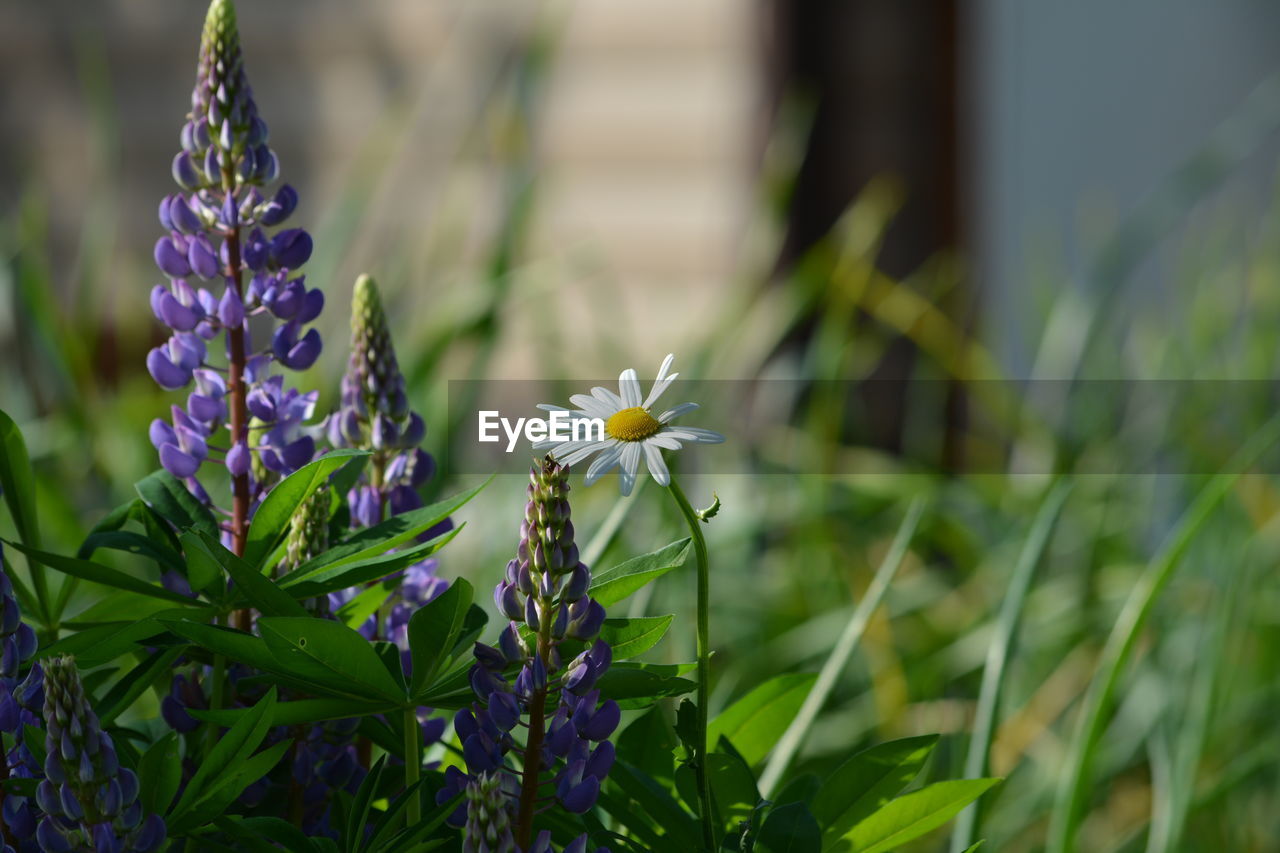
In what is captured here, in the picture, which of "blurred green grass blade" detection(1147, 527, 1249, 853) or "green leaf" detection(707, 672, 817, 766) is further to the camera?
"blurred green grass blade" detection(1147, 527, 1249, 853)

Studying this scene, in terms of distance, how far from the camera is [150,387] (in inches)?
69.0

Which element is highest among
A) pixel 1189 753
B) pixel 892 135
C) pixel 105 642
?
pixel 892 135

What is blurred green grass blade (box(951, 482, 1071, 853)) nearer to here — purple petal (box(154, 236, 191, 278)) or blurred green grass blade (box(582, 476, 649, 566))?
blurred green grass blade (box(582, 476, 649, 566))

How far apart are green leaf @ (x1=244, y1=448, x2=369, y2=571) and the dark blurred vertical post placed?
7.06 feet

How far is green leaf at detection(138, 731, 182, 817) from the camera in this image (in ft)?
0.90

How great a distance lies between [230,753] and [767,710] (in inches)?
5.9

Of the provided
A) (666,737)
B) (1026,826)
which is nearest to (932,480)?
(1026,826)

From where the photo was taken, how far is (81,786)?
25cm

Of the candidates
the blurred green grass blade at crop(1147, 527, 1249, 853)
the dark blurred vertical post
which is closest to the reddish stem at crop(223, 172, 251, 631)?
the blurred green grass blade at crop(1147, 527, 1249, 853)

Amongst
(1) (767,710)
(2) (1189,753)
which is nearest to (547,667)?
(1) (767,710)

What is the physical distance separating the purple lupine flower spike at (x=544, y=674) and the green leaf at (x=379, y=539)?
0.04 m

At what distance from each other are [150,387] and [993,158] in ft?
5.35

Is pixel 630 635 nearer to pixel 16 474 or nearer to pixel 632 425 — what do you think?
pixel 632 425

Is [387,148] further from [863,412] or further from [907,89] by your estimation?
[907,89]
